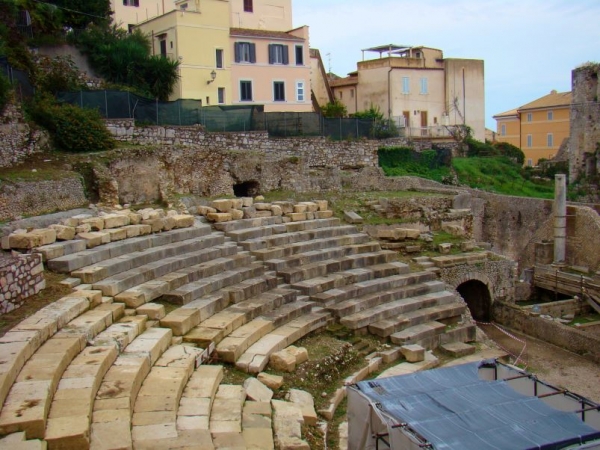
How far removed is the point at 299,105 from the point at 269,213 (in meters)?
15.4

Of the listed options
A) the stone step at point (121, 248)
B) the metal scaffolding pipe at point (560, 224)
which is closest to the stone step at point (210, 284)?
the stone step at point (121, 248)

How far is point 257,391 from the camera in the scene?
8156mm

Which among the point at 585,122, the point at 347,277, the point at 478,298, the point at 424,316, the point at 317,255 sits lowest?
the point at 478,298

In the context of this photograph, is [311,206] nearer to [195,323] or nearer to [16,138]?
[195,323]

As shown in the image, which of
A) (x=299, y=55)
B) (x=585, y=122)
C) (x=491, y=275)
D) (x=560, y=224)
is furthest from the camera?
(x=585, y=122)

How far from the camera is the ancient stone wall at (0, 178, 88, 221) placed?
1385 centimetres

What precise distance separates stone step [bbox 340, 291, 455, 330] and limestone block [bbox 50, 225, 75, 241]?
509 centimetres

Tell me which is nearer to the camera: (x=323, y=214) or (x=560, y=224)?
(x=323, y=214)

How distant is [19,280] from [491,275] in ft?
41.0

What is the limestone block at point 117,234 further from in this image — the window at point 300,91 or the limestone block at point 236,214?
the window at point 300,91

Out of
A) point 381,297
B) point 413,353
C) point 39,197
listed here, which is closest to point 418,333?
point 413,353

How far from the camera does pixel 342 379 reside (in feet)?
32.5

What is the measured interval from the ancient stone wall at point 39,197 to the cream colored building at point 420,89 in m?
21.7

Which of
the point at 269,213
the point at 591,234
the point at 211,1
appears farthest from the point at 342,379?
the point at 211,1
